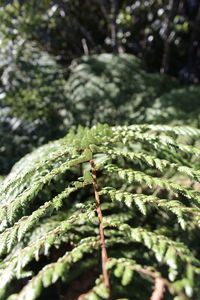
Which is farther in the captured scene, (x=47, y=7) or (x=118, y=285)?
(x=47, y=7)

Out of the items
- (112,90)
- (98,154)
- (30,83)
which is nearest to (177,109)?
(112,90)

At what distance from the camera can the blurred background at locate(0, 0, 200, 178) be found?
2887 mm

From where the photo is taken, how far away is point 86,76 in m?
3.23

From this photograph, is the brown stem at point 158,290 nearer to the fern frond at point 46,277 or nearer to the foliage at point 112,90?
the fern frond at point 46,277

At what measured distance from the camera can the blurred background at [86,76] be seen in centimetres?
289

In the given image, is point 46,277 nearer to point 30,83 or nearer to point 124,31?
point 30,83

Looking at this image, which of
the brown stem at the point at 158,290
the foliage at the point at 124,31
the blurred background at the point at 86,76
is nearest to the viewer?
the brown stem at the point at 158,290

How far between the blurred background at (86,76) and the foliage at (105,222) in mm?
845

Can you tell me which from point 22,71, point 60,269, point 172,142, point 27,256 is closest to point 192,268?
point 60,269

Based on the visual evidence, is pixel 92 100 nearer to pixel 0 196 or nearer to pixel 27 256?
pixel 0 196

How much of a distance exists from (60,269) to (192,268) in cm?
37

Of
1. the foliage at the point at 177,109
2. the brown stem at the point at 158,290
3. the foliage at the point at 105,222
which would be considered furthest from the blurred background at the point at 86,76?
the brown stem at the point at 158,290

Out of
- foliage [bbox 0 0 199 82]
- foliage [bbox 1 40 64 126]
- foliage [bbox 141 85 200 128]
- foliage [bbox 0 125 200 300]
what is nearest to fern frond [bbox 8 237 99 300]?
foliage [bbox 0 125 200 300]

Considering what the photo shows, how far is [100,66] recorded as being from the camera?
11.0 feet
